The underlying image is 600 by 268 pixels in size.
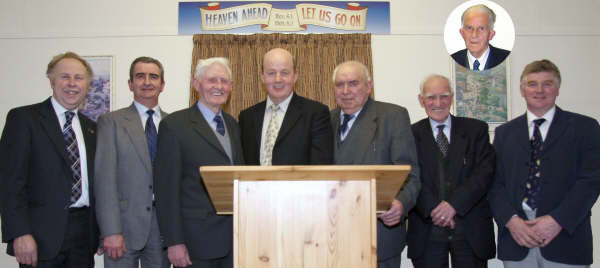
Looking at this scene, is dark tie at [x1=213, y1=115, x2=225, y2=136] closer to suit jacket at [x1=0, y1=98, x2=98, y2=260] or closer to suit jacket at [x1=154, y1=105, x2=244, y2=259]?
suit jacket at [x1=154, y1=105, x2=244, y2=259]

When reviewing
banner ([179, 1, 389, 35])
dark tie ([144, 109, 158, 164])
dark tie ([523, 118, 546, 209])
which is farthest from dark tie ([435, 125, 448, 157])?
banner ([179, 1, 389, 35])

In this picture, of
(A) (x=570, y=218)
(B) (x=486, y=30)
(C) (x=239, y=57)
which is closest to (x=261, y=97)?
(C) (x=239, y=57)

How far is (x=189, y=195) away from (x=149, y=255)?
0.73 meters

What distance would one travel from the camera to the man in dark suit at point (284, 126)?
278cm

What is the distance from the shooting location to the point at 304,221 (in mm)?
1892

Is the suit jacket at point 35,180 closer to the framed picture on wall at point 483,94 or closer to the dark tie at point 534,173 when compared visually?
the dark tie at point 534,173

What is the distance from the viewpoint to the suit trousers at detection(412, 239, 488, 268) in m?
3.05

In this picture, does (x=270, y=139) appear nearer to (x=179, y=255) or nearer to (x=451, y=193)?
(x=179, y=255)

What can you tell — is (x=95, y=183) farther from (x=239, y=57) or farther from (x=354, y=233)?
(x=239, y=57)

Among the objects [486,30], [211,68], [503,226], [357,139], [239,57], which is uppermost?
[486,30]

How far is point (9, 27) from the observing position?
5.17 m

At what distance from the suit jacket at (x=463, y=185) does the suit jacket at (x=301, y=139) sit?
78cm

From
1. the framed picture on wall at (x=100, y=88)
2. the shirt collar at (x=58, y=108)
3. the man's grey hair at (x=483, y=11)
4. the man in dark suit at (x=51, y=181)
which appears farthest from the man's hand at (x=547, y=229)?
the framed picture on wall at (x=100, y=88)

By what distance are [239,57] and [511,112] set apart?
293 cm
